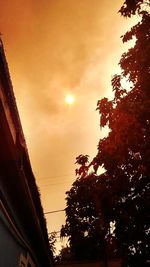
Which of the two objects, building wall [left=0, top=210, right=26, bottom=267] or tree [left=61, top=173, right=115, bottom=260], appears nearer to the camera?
building wall [left=0, top=210, right=26, bottom=267]

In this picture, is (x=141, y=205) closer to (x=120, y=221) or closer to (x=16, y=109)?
(x=120, y=221)

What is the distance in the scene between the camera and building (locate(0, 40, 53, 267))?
3.23m

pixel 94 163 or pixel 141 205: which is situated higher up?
pixel 94 163

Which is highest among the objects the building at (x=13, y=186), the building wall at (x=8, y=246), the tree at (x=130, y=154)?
the tree at (x=130, y=154)

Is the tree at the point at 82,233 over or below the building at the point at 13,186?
over

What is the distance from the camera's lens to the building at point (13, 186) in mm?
3234

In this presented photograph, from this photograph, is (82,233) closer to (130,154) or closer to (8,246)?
(130,154)

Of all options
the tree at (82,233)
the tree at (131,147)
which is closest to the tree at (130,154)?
the tree at (131,147)

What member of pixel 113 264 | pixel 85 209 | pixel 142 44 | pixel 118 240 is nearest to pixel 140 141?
pixel 142 44

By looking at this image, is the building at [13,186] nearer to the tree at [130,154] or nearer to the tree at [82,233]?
the tree at [130,154]

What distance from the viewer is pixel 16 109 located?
3.63m

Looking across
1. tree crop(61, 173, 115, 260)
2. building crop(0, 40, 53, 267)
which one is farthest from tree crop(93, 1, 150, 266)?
tree crop(61, 173, 115, 260)

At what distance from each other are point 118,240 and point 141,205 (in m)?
2.08

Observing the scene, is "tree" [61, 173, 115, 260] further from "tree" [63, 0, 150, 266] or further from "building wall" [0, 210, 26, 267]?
"building wall" [0, 210, 26, 267]
